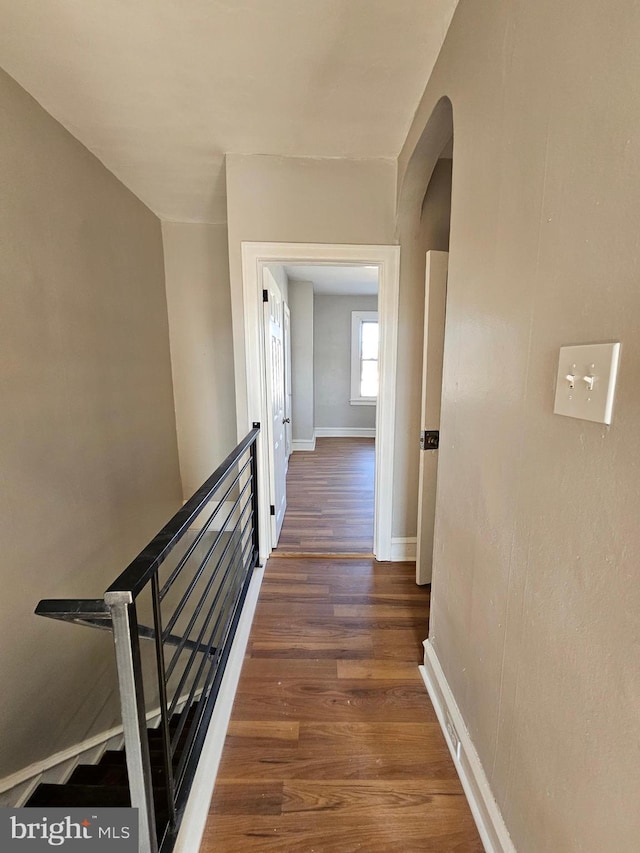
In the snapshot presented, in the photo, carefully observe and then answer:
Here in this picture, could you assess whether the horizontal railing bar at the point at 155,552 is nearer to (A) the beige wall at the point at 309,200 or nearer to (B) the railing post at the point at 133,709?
(B) the railing post at the point at 133,709

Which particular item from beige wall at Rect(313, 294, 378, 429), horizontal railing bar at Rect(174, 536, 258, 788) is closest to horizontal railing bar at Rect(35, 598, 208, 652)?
horizontal railing bar at Rect(174, 536, 258, 788)

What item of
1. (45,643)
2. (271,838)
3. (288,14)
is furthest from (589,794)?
(288,14)

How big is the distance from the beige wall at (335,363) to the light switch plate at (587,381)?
17.9ft

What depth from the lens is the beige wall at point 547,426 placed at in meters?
0.56

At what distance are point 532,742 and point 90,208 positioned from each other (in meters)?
2.82

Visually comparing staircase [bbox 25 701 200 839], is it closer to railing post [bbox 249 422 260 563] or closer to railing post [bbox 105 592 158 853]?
railing post [bbox 105 592 158 853]

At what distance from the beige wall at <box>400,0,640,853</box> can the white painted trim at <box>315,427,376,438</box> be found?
5.09 m

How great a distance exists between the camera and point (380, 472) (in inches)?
91.0

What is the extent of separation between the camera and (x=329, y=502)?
3.47 metres

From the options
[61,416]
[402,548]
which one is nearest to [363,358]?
[402,548]

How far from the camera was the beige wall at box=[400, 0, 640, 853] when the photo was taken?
0.56 metres

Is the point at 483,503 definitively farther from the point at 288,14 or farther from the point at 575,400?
the point at 288,14

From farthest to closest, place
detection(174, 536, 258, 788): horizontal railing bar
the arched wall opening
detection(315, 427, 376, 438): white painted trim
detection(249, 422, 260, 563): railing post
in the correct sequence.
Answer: detection(315, 427, 376, 438): white painted trim, detection(249, 422, 260, 563): railing post, the arched wall opening, detection(174, 536, 258, 788): horizontal railing bar

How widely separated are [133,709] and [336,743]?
869mm
